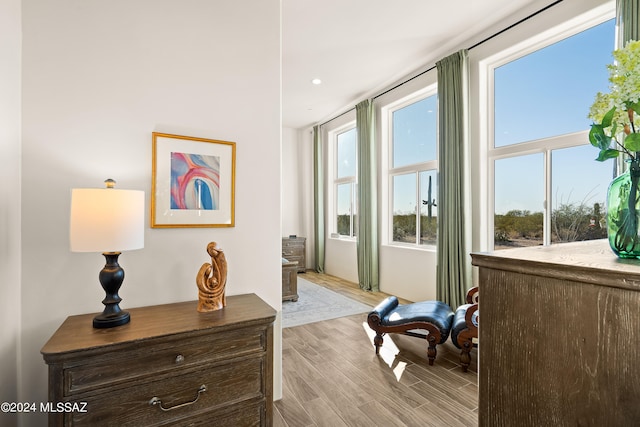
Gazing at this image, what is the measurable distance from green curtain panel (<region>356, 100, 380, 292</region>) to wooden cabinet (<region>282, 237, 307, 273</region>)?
1.70 m

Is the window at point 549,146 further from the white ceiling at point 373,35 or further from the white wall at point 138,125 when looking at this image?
the white wall at point 138,125

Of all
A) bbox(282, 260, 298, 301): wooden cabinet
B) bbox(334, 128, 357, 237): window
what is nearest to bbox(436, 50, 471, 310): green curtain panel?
bbox(282, 260, 298, 301): wooden cabinet

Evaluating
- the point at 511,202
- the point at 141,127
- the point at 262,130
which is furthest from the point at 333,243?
the point at 141,127

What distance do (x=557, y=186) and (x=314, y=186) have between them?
4.69m

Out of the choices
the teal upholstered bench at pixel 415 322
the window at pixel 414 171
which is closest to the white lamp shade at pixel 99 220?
the teal upholstered bench at pixel 415 322

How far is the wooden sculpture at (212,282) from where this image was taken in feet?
5.51

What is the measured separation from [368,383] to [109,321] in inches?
71.8

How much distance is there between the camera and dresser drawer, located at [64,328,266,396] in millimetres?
1233

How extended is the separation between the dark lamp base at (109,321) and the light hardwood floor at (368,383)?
114 cm

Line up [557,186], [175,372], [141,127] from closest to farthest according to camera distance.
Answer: [175,372], [141,127], [557,186]

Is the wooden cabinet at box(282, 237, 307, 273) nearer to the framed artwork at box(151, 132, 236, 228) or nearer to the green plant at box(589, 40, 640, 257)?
the framed artwork at box(151, 132, 236, 228)

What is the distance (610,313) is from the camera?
1.95ft

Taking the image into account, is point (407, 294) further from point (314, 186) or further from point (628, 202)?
point (628, 202)

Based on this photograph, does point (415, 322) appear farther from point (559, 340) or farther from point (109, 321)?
point (109, 321)
